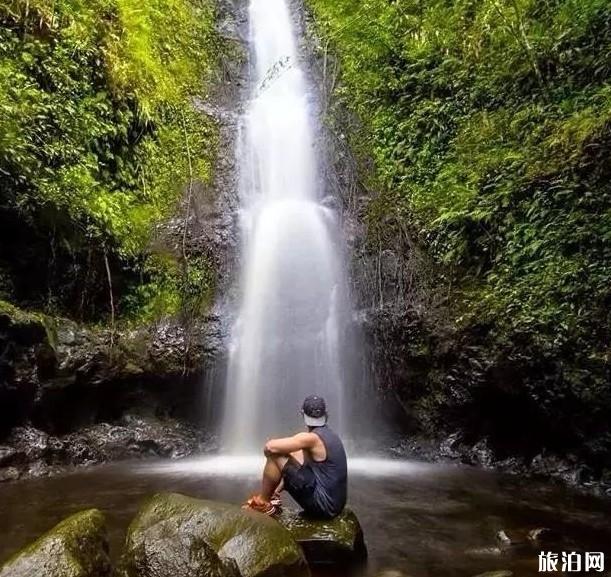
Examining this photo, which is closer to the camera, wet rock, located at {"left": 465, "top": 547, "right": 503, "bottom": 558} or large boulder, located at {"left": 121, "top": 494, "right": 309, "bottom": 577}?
large boulder, located at {"left": 121, "top": 494, "right": 309, "bottom": 577}

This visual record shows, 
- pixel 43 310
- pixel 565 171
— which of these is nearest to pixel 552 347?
pixel 565 171

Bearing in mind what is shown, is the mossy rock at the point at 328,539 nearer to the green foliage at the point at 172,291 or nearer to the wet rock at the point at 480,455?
the wet rock at the point at 480,455

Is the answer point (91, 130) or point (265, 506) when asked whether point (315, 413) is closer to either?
point (265, 506)

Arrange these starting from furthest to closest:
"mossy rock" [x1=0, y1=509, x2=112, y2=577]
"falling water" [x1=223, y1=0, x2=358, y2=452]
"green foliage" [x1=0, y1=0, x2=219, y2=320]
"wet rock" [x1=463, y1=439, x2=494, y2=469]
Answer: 1. "falling water" [x1=223, y1=0, x2=358, y2=452]
2. "green foliage" [x1=0, y1=0, x2=219, y2=320]
3. "wet rock" [x1=463, y1=439, x2=494, y2=469]
4. "mossy rock" [x1=0, y1=509, x2=112, y2=577]

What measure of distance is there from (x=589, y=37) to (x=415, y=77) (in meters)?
3.56

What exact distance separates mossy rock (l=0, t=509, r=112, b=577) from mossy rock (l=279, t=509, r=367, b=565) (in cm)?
136

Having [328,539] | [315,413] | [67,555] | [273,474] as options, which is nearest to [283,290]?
[315,413]

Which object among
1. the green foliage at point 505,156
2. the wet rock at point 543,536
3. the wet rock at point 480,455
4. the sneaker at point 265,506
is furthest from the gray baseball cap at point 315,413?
the wet rock at point 480,455

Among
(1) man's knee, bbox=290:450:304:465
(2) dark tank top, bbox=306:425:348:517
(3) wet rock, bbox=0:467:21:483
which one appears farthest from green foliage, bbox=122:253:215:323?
(2) dark tank top, bbox=306:425:348:517

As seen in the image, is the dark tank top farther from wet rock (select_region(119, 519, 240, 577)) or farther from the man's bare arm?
wet rock (select_region(119, 519, 240, 577))

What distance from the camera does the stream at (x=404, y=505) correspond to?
4883 mm

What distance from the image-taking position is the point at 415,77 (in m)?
12.5

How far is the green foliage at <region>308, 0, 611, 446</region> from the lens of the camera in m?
7.59

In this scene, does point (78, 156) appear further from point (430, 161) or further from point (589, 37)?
point (589, 37)
